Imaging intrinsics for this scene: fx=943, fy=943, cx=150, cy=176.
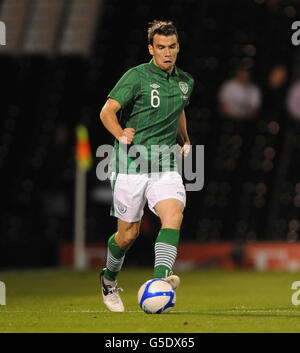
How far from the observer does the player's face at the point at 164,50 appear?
6.68 m

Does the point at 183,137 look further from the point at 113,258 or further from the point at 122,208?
→ the point at 113,258

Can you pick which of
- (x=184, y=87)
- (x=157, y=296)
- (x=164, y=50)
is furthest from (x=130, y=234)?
(x=164, y=50)

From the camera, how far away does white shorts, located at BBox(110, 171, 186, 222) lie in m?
6.66

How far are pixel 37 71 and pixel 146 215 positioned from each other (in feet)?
31.8

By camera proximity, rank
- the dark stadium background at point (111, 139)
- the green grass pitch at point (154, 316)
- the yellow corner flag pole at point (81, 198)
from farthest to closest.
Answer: the dark stadium background at point (111, 139) → the yellow corner flag pole at point (81, 198) → the green grass pitch at point (154, 316)

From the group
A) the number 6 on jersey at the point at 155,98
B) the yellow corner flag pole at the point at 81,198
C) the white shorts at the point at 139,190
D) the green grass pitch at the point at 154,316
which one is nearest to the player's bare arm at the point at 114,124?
the number 6 on jersey at the point at 155,98

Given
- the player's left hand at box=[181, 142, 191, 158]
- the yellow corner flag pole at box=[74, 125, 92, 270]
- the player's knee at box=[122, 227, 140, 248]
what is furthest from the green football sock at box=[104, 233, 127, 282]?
the yellow corner flag pole at box=[74, 125, 92, 270]

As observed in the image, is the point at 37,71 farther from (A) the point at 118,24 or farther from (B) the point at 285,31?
(B) the point at 285,31

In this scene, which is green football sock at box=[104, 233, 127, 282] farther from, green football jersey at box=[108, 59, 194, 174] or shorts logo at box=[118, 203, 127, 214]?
green football jersey at box=[108, 59, 194, 174]

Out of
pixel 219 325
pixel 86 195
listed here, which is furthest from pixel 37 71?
pixel 219 325

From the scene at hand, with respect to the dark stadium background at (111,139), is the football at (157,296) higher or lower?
lower

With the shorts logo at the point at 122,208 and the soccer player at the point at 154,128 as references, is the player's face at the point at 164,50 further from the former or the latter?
the shorts logo at the point at 122,208

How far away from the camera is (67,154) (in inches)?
942

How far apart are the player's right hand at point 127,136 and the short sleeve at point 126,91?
26 cm
